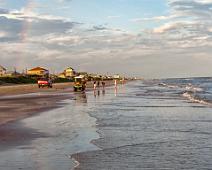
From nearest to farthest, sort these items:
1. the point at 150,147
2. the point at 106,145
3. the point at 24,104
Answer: the point at 150,147
the point at 106,145
the point at 24,104

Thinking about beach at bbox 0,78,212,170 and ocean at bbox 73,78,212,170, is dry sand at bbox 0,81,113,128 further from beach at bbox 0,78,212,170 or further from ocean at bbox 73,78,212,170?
ocean at bbox 73,78,212,170

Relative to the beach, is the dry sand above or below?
below

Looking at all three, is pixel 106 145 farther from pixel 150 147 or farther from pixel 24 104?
pixel 24 104

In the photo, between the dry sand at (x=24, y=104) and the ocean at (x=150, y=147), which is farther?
the dry sand at (x=24, y=104)

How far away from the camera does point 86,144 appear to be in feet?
42.5

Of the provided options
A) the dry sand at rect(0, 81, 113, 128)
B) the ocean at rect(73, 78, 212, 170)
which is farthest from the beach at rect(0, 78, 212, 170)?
the dry sand at rect(0, 81, 113, 128)

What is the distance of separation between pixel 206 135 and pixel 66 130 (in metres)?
4.94

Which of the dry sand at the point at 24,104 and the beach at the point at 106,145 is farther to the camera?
the dry sand at the point at 24,104

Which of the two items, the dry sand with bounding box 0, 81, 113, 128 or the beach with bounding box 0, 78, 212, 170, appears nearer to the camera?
the beach with bounding box 0, 78, 212, 170

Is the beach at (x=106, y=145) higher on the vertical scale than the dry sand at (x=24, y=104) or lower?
higher

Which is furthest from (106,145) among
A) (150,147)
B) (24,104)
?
(24,104)

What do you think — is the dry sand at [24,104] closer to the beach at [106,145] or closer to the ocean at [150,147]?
the beach at [106,145]

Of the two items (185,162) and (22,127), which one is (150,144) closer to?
(185,162)

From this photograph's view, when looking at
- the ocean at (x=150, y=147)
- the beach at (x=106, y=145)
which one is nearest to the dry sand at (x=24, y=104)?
the beach at (x=106, y=145)
